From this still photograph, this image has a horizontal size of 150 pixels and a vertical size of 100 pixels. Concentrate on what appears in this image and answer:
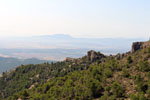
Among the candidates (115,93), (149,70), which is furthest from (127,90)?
(149,70)

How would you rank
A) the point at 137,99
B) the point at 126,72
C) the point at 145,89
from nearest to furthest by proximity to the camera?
the point at 137,99
the point at 145,89
the point at 126,72

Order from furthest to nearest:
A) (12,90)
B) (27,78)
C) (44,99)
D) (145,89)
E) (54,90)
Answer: (27,78) < (12,90) < (54,90) < (44,99) < (145,89)

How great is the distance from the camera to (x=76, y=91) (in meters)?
46.4

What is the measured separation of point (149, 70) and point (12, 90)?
73678 millimetres

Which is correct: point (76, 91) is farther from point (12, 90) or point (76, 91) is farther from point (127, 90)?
point (12, 90)

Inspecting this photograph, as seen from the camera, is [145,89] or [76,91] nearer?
A: [145,89]

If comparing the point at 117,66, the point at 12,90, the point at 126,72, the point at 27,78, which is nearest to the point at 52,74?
the point at 27,78

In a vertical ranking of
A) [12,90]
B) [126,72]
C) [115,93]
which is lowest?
[12,90]

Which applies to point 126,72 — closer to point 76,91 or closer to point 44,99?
point 76,91

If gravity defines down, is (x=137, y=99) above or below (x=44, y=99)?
above

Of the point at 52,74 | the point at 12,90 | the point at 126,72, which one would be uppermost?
the point at 126,72

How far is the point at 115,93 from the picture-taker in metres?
38.3

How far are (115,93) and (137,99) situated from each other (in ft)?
21.6

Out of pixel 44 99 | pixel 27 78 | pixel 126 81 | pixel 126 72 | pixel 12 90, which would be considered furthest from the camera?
pixel 27 78
